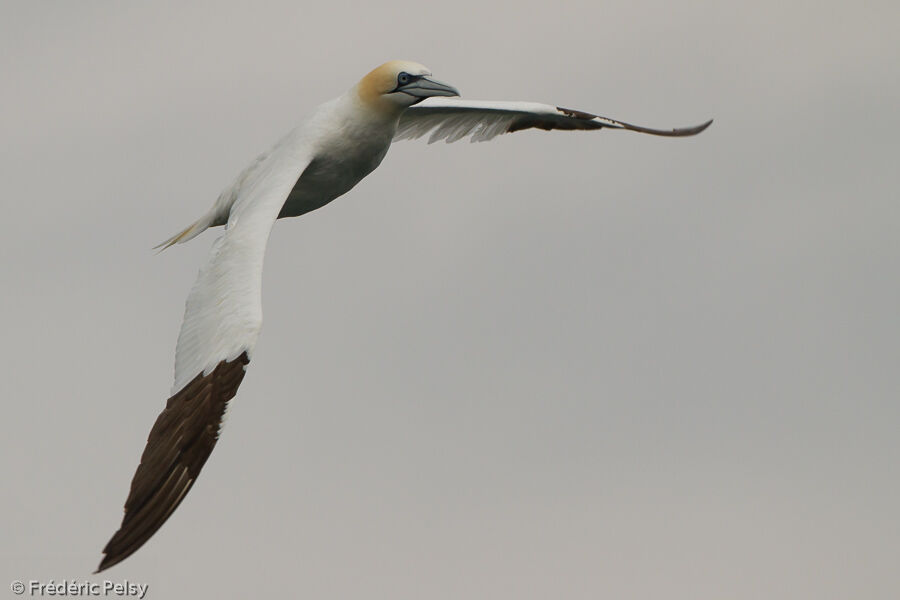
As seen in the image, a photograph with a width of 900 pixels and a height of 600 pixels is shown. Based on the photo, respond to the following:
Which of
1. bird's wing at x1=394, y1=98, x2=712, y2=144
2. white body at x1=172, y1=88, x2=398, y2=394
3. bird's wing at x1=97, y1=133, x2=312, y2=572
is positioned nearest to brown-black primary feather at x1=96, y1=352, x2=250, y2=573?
bird's wing at x1=97, y1=133, x2=312, y2=572

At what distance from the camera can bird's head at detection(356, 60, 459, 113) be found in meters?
18.6

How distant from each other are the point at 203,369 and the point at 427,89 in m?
5.30

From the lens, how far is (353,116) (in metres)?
18.5

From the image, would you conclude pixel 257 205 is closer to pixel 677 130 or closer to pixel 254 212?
pixel 254 212

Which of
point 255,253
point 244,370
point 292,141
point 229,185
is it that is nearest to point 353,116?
point 292,141

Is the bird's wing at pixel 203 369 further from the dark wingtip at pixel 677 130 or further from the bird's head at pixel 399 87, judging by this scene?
the dark wingtip at pixel 677 130

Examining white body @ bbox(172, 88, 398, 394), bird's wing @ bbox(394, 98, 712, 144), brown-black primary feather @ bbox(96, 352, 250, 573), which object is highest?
bird's wing @ bbox(394, 98, 712, 144)

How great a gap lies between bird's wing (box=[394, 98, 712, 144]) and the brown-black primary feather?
6775 mm

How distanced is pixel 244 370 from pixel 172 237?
5.85 metres

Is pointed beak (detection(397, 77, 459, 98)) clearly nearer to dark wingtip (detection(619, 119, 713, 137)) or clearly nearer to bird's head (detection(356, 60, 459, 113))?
bird's head (detection(356, 60, 459, 113))

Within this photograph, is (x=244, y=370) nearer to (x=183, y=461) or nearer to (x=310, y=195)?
(x=183, y=461)

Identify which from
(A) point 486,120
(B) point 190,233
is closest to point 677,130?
(A) point 486,120

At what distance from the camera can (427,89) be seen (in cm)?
1859

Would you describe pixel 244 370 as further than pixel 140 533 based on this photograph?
Answer: Yes
